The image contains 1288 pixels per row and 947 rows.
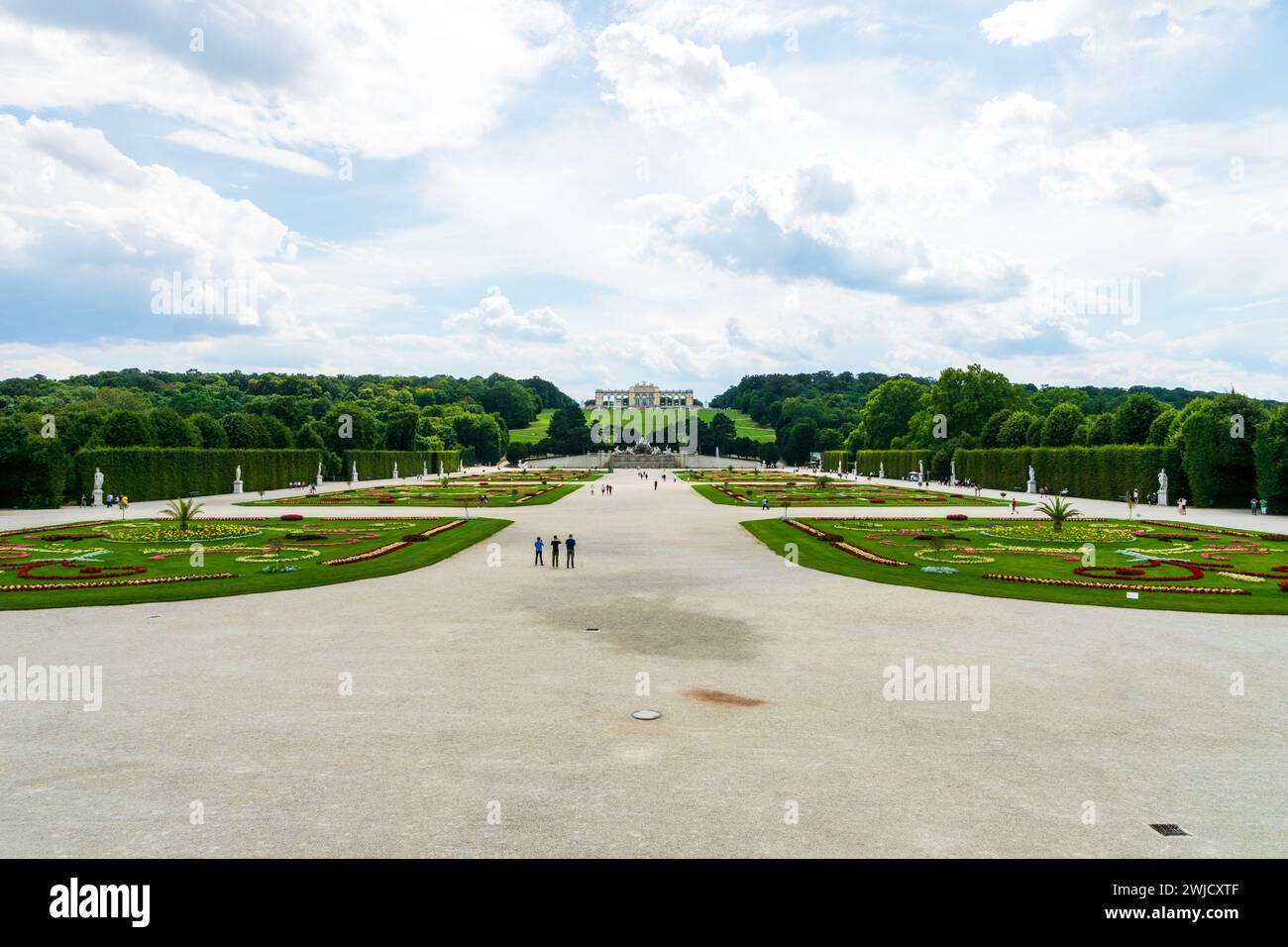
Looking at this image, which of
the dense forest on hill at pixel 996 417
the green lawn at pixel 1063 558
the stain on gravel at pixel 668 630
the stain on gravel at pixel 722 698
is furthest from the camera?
Answer: the dense forest on hill at pixel 996 417

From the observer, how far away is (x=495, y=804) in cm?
718

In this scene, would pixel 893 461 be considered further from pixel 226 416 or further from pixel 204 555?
pixel 204 555

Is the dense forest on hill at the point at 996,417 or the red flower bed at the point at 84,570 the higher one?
the dense forest on hill at the point at 996,417

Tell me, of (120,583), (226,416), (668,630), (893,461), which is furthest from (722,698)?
(893,461)

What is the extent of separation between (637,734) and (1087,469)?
57.5m

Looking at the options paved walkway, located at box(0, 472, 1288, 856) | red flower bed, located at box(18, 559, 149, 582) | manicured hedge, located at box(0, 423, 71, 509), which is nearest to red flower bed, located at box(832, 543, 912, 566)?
paved walkway, located at box(0, 472, 1288, 856)

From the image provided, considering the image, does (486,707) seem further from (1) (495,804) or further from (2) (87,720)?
(2) (87,720)

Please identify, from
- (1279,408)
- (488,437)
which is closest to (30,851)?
(1279,408)

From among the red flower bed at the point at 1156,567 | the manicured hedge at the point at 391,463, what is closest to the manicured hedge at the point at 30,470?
the manicured hedge at the point at 391,463

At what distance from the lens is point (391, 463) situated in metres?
95.6

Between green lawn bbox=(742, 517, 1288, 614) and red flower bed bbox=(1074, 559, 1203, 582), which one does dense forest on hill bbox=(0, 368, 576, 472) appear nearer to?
green lawn bbox=(742, 517, 1288, 614)

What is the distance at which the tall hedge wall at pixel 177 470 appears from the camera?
47.8m

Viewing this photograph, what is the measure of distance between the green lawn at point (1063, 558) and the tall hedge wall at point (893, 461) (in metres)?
55.7

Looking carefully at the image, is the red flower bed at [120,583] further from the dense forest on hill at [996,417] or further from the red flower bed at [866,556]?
the dense forest on hill at [996,417]
